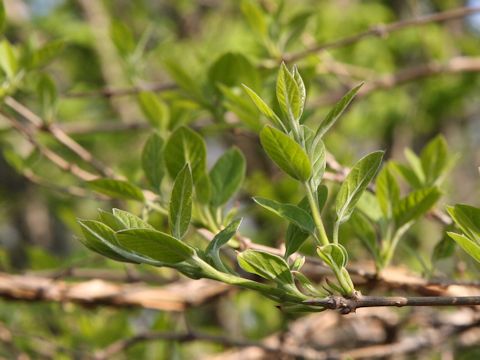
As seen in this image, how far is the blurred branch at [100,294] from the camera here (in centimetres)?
94

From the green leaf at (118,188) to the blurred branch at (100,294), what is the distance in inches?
15.0

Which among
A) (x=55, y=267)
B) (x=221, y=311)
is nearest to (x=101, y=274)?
(x=55, y=267)

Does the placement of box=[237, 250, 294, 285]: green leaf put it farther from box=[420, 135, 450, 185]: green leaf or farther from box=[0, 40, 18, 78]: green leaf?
box=[0, 40, 18, 78]: green leaf

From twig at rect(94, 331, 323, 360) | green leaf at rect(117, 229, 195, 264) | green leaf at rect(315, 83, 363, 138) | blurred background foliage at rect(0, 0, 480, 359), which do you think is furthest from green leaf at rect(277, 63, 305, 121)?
twig at rect(94, 331, 323, 360)

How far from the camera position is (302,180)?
0.46 metres

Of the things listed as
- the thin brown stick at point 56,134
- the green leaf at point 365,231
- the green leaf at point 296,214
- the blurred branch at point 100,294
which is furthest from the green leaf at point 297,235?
the blurred branch at point 100,294

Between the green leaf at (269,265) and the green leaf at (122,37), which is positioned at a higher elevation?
the green leaf at (122,37)

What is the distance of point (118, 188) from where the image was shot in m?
0.61

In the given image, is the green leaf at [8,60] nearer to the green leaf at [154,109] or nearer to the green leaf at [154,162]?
the green leaf at [154,109]

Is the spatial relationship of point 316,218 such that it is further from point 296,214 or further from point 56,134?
point 56,134

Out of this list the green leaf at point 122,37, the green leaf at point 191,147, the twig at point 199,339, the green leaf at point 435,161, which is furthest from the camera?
the green leaf at point 122,37

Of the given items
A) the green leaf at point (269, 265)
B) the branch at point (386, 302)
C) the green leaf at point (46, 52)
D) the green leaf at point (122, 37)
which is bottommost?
the branch at point (386, 302)

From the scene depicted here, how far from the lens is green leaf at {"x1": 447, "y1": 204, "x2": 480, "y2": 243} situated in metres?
0.46

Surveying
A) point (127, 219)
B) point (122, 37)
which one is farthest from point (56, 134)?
Answer: point (127, 219)
